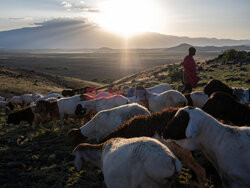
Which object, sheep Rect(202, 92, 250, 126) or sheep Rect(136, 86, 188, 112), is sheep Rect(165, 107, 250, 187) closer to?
sheep Rect(202, 92, 250, 126)

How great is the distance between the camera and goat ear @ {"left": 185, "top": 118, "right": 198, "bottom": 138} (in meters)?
3.89

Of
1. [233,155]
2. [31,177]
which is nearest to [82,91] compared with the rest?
[31,177]

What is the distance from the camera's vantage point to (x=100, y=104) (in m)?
9.80

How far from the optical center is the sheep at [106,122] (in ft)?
22.8

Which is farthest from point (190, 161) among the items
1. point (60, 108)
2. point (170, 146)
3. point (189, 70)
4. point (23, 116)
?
point (23, 116)

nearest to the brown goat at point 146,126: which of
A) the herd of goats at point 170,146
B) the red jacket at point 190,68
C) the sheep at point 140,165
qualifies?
the herd of goats at point 170,146

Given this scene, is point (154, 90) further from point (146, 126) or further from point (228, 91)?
point (146, 126)

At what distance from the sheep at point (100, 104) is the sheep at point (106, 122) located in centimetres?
222

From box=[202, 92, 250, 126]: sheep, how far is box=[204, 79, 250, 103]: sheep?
95.7 inches

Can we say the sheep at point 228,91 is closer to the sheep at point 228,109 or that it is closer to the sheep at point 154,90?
the sheep at point 228,109

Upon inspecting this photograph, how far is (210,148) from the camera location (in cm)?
405

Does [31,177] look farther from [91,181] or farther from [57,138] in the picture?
[57,138]

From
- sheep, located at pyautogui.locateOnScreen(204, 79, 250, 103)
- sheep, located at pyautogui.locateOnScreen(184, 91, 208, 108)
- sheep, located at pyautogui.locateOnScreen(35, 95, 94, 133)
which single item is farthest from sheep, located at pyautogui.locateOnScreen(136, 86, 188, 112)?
sheep, located at pyautogui.locateOnScreen(35, 95, 94, 133)

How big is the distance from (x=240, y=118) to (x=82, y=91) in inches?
511
